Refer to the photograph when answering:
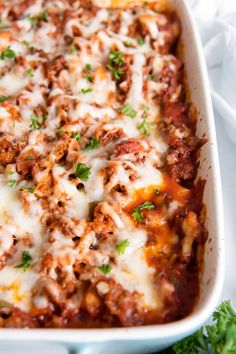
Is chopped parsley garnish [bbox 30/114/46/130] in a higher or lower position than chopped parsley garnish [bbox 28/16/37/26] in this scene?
lower

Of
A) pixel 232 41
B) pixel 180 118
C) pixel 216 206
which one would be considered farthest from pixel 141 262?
pixel 232 41

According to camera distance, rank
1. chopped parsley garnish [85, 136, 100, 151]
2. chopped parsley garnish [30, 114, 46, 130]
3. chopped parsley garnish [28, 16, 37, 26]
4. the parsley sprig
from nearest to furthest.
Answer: the parsley sprig < chopped parsley garnish [85, 136, 100, 151] < chopped parsley garnish [30, 114, 46, 130] < chopped parsley garnish [28, 16, 37, 26]

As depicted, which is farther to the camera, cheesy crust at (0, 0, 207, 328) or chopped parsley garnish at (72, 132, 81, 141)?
chopped parsley garnish at (72, 132, 81, 141)

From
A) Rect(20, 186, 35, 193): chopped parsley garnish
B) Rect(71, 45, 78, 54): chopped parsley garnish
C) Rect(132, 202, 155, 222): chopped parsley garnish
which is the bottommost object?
Rect(20, 186, 35, 193): chopped parsley garnish

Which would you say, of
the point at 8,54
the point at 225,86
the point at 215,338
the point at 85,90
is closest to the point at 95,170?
the point at 85,90

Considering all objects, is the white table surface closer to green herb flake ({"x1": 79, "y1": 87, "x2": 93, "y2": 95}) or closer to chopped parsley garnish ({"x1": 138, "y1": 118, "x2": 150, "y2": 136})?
chopped parsley garnish ({"x1": 138, "y1": 118, "x2": 150, "y2": 136})

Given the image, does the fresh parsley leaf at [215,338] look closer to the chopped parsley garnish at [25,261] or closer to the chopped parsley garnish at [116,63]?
the chopped parsley garnish at [25,261]

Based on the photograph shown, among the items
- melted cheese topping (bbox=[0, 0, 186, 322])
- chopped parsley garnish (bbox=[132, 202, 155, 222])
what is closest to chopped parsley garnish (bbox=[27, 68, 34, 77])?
melted cheese topping (bbox=[0, 0, 186, 322])

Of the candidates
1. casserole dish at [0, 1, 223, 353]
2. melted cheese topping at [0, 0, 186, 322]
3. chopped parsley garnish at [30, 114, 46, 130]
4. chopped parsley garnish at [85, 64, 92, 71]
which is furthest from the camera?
chopped parsley garnish at [85, 64, 92, 71]
